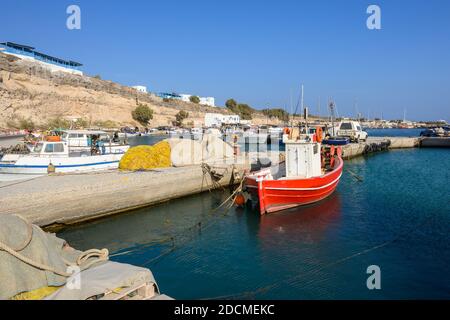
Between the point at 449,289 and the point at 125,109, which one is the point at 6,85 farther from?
the point at 449,289

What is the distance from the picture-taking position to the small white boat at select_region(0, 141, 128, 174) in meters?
23.7

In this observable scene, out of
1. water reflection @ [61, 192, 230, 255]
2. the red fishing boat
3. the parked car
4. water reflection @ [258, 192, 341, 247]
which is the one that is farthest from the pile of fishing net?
the parked car

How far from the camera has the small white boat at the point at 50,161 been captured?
2369cm

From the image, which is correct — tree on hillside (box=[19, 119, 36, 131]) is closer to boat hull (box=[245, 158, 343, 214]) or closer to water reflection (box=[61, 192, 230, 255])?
water reflection (box=[61, 192, 230, 255])

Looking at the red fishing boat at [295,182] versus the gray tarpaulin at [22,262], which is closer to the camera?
the gray tarpaulin at [22,262]

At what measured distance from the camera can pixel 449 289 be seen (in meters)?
11.2

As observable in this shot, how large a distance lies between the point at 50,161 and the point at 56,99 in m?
79.4

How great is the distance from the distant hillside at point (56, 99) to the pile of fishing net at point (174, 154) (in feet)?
150

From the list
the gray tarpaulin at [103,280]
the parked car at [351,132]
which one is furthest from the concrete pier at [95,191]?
the parked car at [351,132]

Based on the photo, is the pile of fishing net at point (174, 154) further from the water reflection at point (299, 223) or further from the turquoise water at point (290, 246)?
the water reflection at point (299, 223)

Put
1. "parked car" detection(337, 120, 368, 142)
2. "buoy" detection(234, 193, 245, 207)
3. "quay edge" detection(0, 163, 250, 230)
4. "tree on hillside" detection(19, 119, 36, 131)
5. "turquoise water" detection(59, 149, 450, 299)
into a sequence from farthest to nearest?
1. "tree on hillside" detection(19, 119, 36, 131)
2. "parked car" detection(337, 120, 368, 142)
3. "buoy" detection(234, 193, 245, 207)
4. "quay edge" detection(0, 163, 250, 230)
5. "turquoise water" detection(59, 149, 450, 299)

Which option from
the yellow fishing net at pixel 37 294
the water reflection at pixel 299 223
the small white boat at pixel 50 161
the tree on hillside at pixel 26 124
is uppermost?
the tree on hillside at pixel 26 124

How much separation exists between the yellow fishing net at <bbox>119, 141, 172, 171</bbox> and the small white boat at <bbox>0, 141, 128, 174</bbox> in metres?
3.47
